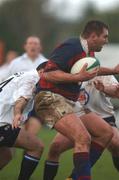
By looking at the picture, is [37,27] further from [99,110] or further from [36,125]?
[99,110]

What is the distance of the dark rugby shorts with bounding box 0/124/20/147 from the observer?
8.55 metres

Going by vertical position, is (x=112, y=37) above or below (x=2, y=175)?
below

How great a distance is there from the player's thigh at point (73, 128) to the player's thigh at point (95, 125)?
1.53 feet

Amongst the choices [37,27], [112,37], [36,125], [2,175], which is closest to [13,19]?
[37,27]

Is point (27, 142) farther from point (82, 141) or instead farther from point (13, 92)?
point (82, 141)

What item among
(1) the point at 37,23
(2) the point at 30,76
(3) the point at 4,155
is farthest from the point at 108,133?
(1) the point at 37,23

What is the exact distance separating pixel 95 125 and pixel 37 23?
46.5m

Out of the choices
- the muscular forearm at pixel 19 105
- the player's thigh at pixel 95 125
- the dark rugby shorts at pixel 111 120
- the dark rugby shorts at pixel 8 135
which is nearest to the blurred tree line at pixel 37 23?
the dark rugby shorts at pixel 111 120

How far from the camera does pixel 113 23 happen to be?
61.0 m

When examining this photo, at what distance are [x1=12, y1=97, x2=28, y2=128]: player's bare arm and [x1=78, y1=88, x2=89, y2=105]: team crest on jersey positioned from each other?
1.12 metres

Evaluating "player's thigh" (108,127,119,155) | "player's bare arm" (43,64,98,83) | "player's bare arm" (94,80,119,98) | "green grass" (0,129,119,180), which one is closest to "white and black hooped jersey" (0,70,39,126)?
"player's bare arm" (43,64,98,83)

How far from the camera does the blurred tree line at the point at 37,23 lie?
157ft

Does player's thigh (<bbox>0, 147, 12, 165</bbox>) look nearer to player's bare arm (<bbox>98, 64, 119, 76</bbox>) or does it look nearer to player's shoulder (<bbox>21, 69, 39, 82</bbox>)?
player's shoulder (<bbox>21, 69, 39, 82</bbox>)

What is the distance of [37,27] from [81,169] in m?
46.4
